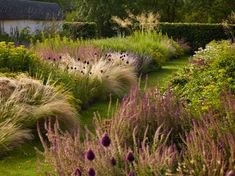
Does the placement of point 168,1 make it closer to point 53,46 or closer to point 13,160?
point 53,46

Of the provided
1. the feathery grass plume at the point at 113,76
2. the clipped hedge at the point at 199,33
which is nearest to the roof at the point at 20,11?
the clipped hedge at the point at 199,33

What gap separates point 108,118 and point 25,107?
127 cm

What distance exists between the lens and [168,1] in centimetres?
3956

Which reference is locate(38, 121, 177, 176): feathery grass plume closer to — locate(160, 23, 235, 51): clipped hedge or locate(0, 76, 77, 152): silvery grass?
locate(0, 76, 77, 152): silvery grass

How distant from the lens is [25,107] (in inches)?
271

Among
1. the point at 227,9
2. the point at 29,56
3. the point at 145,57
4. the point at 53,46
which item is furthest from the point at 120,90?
the point at 227,9

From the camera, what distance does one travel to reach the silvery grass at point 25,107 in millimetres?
6215

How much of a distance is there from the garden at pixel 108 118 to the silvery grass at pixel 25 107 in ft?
0.05

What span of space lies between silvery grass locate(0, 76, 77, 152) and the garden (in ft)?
0.05

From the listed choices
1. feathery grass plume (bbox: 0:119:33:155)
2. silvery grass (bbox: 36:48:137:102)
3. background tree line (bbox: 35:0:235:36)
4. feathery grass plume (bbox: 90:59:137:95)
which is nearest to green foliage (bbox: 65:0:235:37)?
background tree line (bbox: 35:0:235:36)

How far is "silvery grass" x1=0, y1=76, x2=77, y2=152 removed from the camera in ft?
20.4

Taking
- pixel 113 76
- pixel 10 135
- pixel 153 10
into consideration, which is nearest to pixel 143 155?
pixel 10 135

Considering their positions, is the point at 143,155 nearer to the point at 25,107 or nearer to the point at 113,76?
the point at 25,107

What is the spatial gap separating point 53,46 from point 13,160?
7.35 metres
